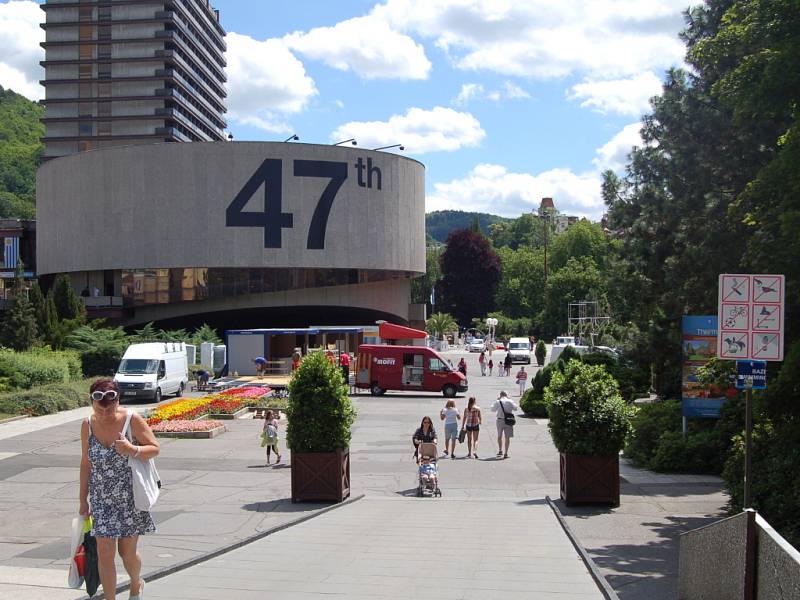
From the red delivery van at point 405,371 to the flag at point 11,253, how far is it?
52534 millimetres

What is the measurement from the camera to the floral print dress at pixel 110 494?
6523 millimetres

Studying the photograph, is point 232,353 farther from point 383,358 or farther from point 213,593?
point 213,593

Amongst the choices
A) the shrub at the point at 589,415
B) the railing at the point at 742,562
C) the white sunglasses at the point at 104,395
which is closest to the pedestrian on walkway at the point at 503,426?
the shrub at the point at 589,415

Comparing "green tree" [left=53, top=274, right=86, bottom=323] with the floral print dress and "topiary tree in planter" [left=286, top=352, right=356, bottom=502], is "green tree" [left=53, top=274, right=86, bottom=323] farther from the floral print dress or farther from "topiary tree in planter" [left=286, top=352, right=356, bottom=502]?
the floral print dress

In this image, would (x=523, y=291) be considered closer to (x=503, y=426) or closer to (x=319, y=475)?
(x=503, y=426)

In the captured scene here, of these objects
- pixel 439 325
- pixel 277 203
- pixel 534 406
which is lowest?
pixel 439 325

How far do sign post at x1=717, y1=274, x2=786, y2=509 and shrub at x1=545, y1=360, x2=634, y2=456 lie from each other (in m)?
5.75

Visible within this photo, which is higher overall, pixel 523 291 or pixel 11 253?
pixel 11 253

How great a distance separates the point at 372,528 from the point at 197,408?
18.7 metres

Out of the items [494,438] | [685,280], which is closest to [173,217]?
[494,438]

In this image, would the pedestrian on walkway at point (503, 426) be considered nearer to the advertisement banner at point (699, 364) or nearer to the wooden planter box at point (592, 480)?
the advertisement banner at point (699, 364)

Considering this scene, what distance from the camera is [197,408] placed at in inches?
1152

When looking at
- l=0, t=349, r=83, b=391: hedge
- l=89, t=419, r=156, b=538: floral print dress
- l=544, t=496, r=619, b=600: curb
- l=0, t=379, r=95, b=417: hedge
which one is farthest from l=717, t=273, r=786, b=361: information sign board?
l=0, t=349, r=83, b=391: hedge

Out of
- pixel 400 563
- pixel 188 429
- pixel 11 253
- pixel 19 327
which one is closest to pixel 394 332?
pixel 19 327
